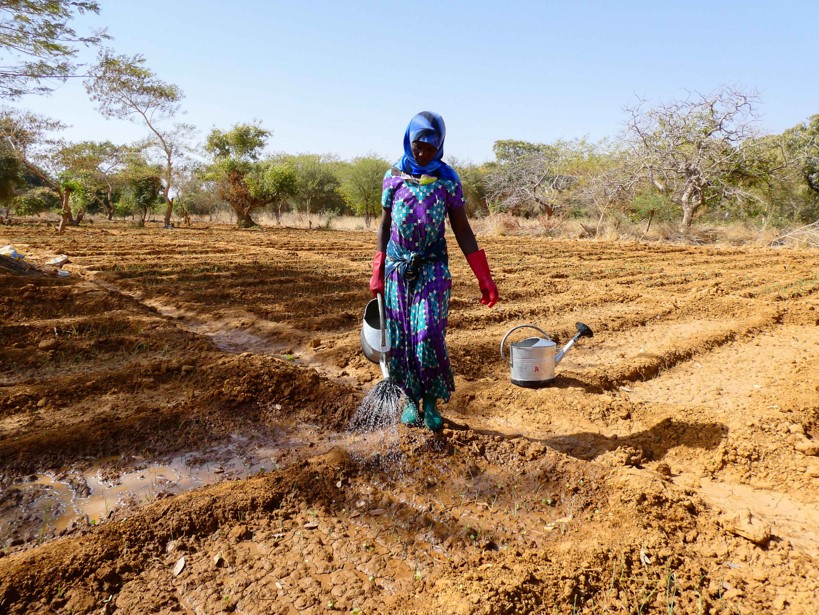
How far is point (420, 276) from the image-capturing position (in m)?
2.61

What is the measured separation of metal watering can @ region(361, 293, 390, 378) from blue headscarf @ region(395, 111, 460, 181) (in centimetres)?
70

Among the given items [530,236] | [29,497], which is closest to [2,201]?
[530,236]

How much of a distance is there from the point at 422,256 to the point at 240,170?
23799 millimetres

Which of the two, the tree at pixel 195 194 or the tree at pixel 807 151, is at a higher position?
the tree at pixel 807 151

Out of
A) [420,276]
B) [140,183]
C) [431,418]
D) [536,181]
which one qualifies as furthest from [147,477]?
[140,183]

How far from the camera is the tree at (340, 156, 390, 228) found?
28.9m

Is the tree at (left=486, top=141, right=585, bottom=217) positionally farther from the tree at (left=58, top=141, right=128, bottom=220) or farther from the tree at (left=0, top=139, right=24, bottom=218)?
the tree at (left=0, top=139, right=24, bottom=218)

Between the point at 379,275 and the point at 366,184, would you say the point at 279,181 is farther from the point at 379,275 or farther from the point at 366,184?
the point at 379,275

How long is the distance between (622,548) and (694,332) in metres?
4.09

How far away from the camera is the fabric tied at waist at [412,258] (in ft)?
8.47

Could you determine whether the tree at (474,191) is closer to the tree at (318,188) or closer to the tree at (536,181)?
the tree at (536,181)

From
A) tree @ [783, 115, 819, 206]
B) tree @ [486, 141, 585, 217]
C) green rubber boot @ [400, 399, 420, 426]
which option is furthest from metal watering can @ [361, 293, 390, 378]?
tree @ [783, 115, 819, 206]

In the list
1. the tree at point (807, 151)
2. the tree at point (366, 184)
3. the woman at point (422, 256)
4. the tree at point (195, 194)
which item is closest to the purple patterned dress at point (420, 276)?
the woman at point (422, 256)

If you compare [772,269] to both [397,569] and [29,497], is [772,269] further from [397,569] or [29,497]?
[29,497]
